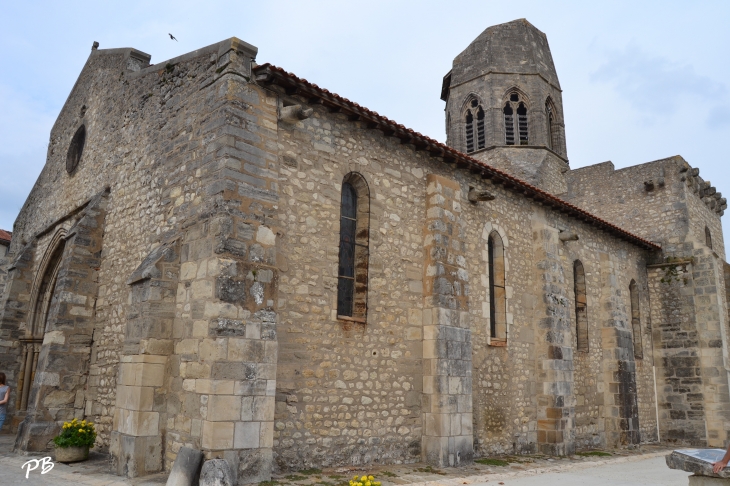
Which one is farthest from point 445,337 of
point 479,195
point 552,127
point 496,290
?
point 552,127

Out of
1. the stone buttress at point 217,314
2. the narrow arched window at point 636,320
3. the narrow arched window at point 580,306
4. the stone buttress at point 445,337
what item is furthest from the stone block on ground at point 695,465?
the narrow arched window at point 636,320

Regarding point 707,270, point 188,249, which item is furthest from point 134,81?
point 707,270

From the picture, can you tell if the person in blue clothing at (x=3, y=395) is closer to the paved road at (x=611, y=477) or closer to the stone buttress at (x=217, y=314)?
the stone buttress at (x=217, y=314)

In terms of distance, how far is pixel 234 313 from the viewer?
746cm

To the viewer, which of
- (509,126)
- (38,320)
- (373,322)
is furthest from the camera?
(509,126)

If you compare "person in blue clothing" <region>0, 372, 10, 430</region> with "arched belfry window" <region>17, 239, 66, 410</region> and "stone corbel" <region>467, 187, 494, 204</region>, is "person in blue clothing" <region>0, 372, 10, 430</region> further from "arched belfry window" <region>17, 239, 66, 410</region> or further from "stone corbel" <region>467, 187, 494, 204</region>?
"stone corbel" <region>467, 187, 494, 204</region>

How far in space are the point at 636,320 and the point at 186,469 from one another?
602 inches

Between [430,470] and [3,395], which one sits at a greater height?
[3,395]

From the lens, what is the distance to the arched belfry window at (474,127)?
21.4 m

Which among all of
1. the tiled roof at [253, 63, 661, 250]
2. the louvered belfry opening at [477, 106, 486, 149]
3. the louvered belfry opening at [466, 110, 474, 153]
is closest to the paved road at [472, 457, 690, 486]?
the tiled roof at [253, 63, 661, 250]

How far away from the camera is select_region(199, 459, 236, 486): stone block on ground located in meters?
6.64

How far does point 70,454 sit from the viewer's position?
873cm

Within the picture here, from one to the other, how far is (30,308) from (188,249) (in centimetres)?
760

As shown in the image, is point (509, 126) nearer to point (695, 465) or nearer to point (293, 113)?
point (293, 113)
